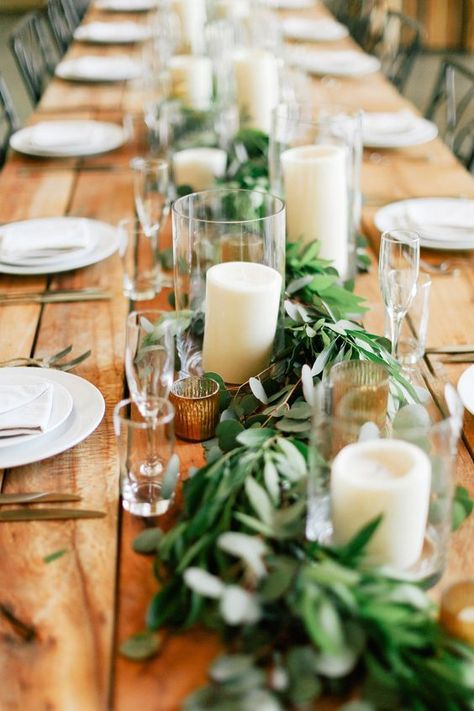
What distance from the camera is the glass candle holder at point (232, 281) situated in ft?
4.18

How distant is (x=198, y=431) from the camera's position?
1.20 m

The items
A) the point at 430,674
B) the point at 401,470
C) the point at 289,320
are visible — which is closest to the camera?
the point at 430,674

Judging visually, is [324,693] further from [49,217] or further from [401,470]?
[49,217]

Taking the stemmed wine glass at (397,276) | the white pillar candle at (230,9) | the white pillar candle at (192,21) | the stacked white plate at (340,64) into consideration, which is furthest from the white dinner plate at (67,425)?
the white pillar candle at (230,9)

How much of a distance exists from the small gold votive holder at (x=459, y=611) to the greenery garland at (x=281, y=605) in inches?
0.5

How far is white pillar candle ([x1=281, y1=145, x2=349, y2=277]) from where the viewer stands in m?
1.63

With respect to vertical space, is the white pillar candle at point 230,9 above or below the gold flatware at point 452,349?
above

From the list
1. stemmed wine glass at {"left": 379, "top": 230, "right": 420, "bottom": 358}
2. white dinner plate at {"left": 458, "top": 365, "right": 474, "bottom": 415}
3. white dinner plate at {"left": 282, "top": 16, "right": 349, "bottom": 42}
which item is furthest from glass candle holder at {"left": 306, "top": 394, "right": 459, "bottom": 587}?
white dinner plate at {"left": 282, "top": 16, "right": 349, "bottom": 42}

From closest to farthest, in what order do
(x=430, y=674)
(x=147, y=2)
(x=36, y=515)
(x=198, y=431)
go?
(x=430, y=674)
(x=36, y=515)
(x=198, y=431)
(x=147, y=2)

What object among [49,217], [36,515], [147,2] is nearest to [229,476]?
[36,515]

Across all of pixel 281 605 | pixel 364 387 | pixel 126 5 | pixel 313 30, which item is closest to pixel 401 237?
pixel 364 387

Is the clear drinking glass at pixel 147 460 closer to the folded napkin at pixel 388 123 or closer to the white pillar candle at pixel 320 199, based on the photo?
the white pillar candle at pixel 320 199

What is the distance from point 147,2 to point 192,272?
12.5ft

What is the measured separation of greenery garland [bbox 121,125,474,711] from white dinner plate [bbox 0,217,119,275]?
2.71ft
